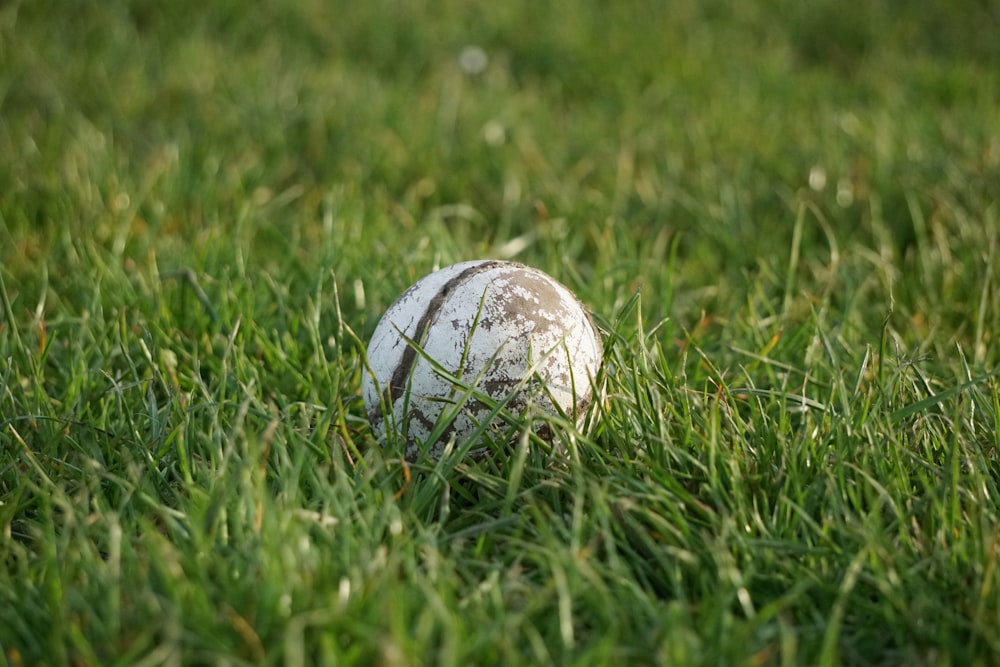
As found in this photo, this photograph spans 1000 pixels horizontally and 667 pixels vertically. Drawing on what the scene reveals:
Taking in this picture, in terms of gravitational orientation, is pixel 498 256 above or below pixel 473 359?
below

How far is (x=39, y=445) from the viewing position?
8.48 feet

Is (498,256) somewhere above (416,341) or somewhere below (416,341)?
below

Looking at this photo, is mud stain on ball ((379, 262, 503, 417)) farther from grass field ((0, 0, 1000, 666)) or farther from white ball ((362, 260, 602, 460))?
grass field ((0, 0, 1000, 666))

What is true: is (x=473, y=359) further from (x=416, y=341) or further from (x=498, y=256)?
(x=498, y=256)

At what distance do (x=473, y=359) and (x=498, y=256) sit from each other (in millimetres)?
1418

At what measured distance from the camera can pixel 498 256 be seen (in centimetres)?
370

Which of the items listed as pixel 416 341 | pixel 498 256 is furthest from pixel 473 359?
pixel 498 256

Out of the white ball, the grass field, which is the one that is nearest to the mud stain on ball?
the white ball

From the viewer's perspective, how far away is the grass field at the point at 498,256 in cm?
189

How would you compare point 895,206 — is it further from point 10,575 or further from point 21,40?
point 21,40

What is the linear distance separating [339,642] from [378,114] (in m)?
3.63

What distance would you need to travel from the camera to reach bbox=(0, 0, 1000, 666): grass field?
74.3 inches

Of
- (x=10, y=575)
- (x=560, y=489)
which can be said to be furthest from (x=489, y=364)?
(x=10, y=575)

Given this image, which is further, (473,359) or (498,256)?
(498,256)
